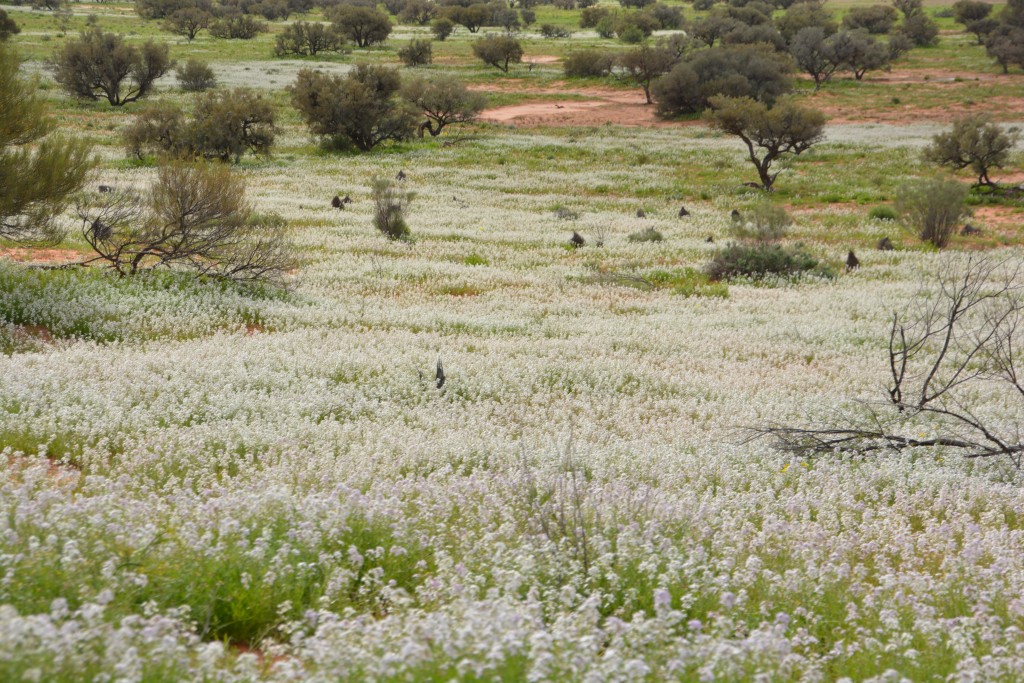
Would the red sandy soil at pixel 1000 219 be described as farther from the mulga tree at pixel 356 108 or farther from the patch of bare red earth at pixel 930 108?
the mulga tree at pixel 356 108

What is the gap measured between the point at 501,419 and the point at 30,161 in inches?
391

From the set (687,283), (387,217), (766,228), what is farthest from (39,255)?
(766,228)

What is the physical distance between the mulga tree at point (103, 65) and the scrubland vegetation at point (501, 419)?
18678mm

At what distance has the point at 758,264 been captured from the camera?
20.9 meters

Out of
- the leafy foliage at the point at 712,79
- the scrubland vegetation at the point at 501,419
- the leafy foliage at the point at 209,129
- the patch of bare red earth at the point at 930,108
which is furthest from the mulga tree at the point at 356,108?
the patch of bare red earth at the point at 930,108

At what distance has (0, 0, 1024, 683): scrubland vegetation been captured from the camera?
3.35 metres

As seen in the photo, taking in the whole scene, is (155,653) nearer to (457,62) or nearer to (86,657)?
(86,657)

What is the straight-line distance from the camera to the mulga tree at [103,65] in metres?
50.9

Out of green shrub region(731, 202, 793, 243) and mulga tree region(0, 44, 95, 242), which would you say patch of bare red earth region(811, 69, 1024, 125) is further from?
mulga tree region(0, 44, 95, 242)

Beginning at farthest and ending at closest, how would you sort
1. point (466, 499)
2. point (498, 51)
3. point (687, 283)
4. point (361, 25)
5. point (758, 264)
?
point (361, 25) → point (498, 51) → point (758, 264) → point (687, 283) → point (466, 499)

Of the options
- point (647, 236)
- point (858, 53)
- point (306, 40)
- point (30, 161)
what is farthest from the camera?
point (306, 40)

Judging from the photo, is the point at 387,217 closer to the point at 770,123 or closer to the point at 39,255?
the point at 39,255

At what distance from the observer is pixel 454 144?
150 feet

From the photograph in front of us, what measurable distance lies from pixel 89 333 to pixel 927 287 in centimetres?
1622
